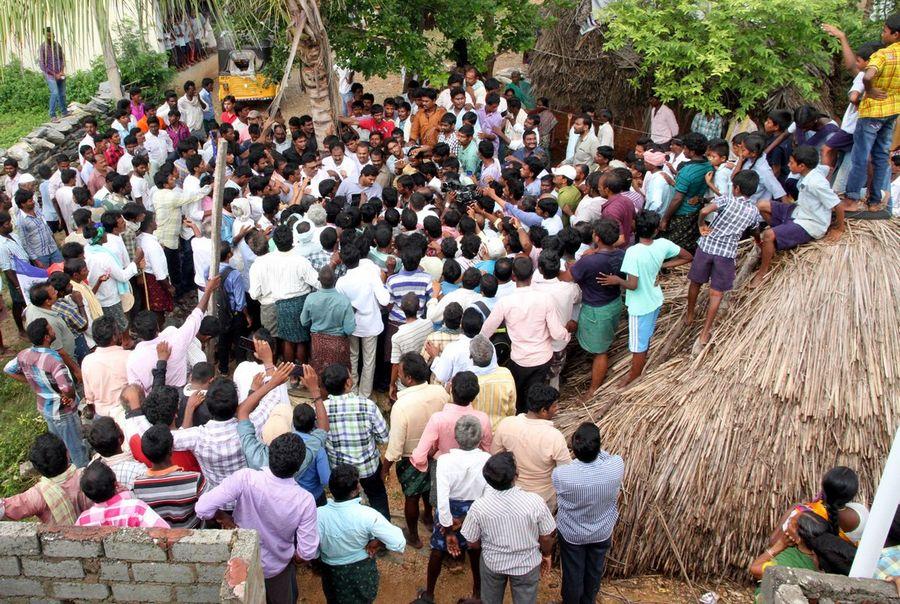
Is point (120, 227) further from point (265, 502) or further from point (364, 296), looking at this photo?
point (265, 502)

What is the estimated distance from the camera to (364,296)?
695cm

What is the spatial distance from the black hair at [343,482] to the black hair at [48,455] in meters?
1.61

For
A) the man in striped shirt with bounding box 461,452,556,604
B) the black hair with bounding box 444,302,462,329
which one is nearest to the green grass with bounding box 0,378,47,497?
the black hair with bounding box 444,302,462,329

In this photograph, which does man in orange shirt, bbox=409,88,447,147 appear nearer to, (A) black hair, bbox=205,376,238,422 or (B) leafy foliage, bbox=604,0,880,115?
(B) leafy foliage, bbox=604,0,880,115

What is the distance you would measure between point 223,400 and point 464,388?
150 centimetres

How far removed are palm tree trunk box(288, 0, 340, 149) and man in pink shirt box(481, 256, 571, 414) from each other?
4.49 metres

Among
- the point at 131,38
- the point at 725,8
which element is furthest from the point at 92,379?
the point at 131,38

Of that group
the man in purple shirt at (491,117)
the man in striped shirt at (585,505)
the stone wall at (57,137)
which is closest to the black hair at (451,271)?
the man in striped shirt at (585,505)

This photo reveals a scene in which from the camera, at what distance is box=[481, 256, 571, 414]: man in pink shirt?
628 centimetres

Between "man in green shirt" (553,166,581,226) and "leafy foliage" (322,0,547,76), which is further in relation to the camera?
"leafy foliage" (322,0,547,76)

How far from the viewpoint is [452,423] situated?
5.22m

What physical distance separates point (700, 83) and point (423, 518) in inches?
244

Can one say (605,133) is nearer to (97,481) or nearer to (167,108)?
(167,108)

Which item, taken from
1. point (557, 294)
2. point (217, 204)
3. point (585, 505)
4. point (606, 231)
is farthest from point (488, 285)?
point (217, 204)
